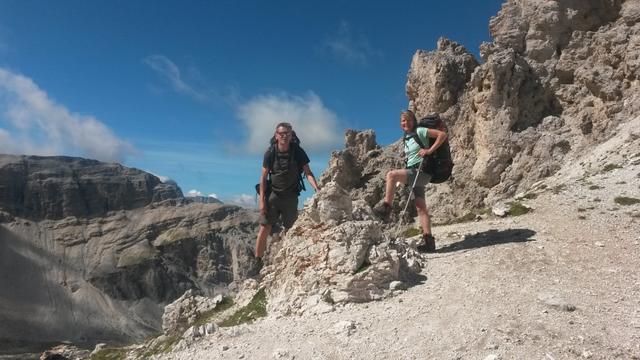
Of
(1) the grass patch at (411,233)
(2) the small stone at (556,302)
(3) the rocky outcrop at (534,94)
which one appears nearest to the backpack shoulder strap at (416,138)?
(2) the small stone at (556,302)

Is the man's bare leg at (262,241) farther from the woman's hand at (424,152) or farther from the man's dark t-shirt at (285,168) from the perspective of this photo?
the woman's hand at (424,152)

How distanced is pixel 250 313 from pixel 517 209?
1005cm

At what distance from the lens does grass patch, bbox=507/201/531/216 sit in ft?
55.3

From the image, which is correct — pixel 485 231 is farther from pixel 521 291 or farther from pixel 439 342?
pixel 439 342

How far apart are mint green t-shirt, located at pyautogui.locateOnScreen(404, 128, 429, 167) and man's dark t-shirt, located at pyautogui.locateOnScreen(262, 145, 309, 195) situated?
2.86m

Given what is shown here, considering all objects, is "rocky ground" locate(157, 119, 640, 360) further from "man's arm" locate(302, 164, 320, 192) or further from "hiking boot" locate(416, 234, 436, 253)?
"man's arm" locate(302, 164, 320, 192)

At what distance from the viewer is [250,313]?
12.5 meters

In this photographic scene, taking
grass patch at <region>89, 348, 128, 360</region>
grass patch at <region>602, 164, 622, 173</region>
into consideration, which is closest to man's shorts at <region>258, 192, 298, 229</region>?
grass patch at <region>89, 348, 128, 360</region>

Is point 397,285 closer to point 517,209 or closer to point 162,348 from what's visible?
point 162,348

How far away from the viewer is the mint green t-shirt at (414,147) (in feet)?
43.8

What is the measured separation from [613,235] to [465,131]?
26.3 m

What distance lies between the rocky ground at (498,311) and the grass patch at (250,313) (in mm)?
587

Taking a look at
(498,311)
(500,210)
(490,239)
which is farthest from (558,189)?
(498,311)

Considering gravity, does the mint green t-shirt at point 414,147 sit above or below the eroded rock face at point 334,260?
above
